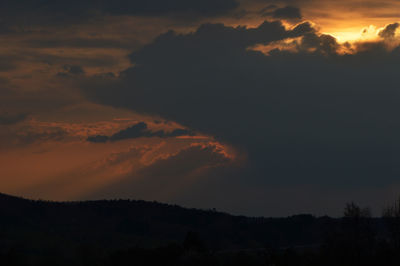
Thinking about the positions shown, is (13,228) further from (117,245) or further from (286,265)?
(286,265)

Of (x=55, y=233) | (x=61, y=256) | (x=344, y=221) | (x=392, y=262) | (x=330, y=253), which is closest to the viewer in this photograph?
(x=392, y=262)

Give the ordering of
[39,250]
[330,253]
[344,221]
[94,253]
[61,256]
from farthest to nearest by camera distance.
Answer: [39,250] < [61,256] < [94,253] < [344,221] < [330,253]

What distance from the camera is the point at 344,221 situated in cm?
10062

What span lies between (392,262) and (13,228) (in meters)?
128

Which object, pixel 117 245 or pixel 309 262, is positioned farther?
pixel 117 245

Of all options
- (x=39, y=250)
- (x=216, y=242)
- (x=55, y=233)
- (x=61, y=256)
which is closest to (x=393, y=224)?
(x=61, y=256)

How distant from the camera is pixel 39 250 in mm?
156875

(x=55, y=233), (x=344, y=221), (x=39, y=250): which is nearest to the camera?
(x=344, y=221)

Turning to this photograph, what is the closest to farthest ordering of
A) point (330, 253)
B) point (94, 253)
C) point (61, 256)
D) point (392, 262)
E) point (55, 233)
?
1. point (392, 262)
2. point (330, 253)
3. point (94, 253)
4. point (61, 256)
5. point (55, 233)

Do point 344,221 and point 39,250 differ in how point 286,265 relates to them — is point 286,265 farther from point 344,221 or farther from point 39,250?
point 39,250

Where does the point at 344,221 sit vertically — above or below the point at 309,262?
above

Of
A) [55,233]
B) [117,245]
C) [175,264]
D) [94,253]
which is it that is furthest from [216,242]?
[175,264]

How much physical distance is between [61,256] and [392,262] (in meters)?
80.8

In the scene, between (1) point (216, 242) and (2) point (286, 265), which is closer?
(2) point (286, 265)
